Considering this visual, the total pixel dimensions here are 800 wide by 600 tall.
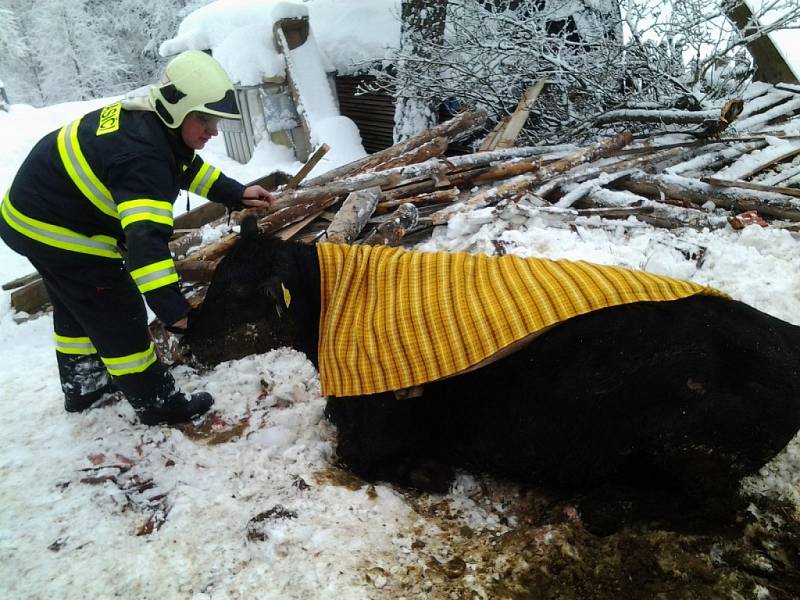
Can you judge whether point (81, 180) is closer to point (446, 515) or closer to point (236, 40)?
point (446, 515)

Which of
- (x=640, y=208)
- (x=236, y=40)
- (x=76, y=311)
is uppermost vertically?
(x=236, y=40)

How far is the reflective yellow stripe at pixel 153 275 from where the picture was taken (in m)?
2.63

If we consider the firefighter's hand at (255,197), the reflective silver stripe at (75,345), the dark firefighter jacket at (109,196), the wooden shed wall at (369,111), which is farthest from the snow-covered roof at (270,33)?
the reflective silver stripe at (75,345)

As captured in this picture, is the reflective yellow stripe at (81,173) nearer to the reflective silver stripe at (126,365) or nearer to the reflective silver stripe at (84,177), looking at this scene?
the reflective silver stripe at (84,177)

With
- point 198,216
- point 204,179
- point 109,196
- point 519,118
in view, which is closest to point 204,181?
point 204,179

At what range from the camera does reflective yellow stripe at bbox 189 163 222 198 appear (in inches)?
141

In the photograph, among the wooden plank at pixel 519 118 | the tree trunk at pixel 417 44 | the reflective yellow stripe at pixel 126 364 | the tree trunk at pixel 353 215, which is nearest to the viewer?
the reflective yellow stripe at pixel 126 364

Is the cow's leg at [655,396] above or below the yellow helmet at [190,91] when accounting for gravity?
below

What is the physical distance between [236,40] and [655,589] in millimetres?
11252

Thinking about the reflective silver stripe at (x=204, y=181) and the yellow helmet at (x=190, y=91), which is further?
the reflective silver stripe at (x=204, y=181)

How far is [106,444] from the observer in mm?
3291

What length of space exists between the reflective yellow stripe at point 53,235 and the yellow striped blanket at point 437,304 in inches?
54.1

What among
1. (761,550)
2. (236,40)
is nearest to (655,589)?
(761,550)

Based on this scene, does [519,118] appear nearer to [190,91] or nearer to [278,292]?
[190,91]
